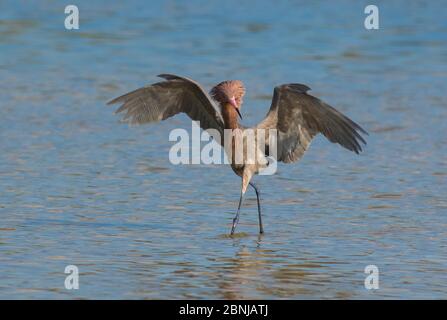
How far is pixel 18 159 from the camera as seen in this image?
14562 millimetres

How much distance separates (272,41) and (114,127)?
778 centimetres

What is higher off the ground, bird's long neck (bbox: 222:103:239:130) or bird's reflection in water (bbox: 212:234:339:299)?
bird's long neck (bbox: 222:103:239:130)

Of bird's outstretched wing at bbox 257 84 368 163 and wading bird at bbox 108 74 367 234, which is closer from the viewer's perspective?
bird's outstretched wing at bbox 257 84 368 163

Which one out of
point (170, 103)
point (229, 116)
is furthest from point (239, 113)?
point (170, 103)

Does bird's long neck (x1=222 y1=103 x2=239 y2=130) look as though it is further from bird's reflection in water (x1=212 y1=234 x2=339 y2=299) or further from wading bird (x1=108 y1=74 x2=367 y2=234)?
bird's reflection in water (x1=212 y1=234 x2=339 y2=299)

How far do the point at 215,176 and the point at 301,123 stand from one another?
213 cm

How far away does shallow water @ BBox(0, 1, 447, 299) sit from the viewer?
33.9 ft

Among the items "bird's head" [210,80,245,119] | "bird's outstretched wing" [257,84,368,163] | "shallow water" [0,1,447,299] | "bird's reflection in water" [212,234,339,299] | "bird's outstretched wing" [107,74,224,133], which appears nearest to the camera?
"bird's reflection in water" [212,234,339,299]

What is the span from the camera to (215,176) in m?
14.3

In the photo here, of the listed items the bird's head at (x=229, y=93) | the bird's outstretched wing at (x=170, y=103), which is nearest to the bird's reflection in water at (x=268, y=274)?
the bird's head at (x=229, y=93)

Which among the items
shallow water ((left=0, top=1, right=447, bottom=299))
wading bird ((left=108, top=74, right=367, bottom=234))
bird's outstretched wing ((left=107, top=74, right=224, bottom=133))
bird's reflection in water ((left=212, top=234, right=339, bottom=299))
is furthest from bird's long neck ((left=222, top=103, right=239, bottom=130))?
bird's reflection in water ((left=212, top=234, right=339, bottom=299))

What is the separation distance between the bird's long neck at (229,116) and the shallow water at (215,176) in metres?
0.96

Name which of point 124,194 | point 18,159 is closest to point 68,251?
point 124,194
